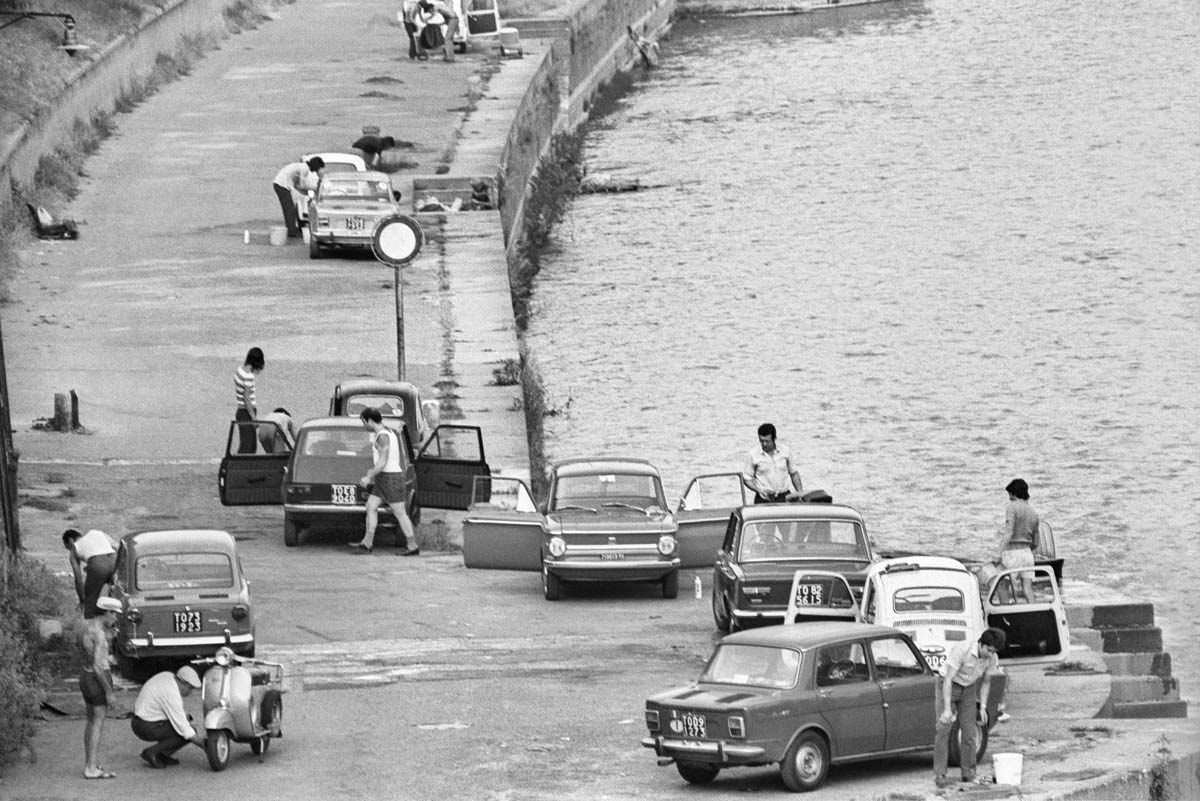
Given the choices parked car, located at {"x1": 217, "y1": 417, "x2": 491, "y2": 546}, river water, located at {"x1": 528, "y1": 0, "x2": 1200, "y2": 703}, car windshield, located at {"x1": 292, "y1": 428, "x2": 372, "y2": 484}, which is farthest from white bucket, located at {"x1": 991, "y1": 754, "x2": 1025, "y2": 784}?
car windshield, located at {"x1": 292, "y1": 428, "x2": 372, "y2": 484}

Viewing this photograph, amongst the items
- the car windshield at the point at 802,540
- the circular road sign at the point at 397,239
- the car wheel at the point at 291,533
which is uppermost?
the circular road sign at the point at 397,239

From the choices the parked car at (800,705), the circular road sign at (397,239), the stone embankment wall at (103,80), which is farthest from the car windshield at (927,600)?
the stone embankment wall at (103,80)

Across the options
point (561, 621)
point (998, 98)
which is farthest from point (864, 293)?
point (561, 621)

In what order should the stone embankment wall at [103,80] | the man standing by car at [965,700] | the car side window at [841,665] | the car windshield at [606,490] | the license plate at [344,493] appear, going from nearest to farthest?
1. the man standing by car at [965,700]
2. the car side window at [841,665]
3. the car windshield at [606,490]
4. the license plate at [344,493]
5. the stone embankment wall at [103,80]

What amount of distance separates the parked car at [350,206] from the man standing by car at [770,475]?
59.9 feet

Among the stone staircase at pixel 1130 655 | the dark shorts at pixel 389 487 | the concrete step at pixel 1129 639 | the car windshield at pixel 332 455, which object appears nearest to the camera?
the stone staircase at pixel 1130 655

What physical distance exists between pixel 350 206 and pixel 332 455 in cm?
1648

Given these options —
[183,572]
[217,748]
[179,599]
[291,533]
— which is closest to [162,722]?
[217,748]

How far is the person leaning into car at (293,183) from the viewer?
45781 mm

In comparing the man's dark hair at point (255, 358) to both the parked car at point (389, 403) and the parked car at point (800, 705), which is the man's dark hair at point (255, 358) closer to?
the parked car at point (389, 403)

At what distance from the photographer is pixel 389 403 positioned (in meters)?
31.9

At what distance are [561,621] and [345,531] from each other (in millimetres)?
5434

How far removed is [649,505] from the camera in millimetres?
26938

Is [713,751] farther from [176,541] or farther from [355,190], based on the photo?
[355,190]
